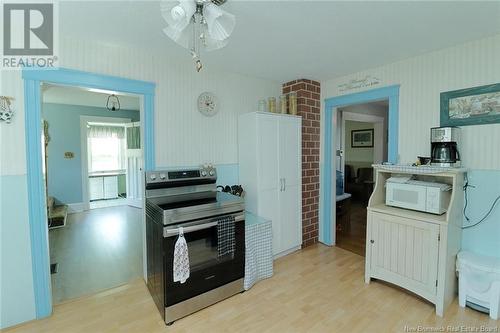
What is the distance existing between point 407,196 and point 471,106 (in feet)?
3.19

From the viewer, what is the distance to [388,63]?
2748mm

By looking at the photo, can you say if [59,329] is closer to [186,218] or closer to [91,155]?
[186,218]

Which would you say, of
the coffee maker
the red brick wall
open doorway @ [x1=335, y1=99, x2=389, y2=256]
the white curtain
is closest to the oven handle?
the red brick wall

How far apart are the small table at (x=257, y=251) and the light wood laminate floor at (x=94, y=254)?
49.4 inches

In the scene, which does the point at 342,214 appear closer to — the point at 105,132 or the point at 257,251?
the point at 257,251

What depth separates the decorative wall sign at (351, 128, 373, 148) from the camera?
234 inches

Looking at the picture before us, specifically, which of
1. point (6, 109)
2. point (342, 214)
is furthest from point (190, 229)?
point (342, 214)

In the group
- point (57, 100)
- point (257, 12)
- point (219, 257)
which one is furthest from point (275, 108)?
point (57, 100)

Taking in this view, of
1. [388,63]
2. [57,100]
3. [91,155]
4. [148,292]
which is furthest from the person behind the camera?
[91,155]

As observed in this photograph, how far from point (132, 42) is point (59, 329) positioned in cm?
243

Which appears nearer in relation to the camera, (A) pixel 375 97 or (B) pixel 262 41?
(B) pixel 262 41

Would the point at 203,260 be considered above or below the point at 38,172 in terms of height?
below

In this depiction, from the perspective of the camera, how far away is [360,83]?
3.03m

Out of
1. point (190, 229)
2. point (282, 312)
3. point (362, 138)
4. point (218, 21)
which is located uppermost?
point (218, 21)
